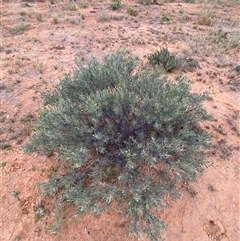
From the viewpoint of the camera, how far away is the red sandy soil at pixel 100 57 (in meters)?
3.31

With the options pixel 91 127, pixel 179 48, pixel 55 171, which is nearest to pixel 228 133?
pixel 91 127

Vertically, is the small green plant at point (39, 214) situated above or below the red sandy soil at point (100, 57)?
above

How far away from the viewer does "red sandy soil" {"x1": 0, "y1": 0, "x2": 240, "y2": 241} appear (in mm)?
3311

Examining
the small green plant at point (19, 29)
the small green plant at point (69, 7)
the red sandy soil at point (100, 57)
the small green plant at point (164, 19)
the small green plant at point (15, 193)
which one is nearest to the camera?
the red sandy soil at point (100, 57)

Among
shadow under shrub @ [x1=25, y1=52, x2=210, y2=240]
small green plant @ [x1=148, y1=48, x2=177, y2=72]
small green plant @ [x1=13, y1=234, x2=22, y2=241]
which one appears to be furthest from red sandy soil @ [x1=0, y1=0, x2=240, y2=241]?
shadow under shrub @ [x1=25, y1=52, x2=210, y2=240]

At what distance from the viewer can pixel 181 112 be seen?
3275 millimetres

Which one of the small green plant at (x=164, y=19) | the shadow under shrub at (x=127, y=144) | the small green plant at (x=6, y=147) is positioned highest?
the shadow under shrub at (x=127, y=144)

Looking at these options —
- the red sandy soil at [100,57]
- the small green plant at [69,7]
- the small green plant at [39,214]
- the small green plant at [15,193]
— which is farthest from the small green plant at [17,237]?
the small green plant at [69,7]

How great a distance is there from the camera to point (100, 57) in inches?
272

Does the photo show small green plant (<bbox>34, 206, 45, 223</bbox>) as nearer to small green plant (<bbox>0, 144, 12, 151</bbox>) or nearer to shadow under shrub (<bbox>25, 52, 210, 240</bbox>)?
shadow under shrub (<bbox>25, 52, 210, 240</bbox>)

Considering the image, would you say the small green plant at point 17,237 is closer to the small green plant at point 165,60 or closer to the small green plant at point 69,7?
the small green plant at point 165,60

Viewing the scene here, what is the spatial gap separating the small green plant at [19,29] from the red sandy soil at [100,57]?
0.11 feet

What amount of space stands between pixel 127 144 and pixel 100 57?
14.0 ft

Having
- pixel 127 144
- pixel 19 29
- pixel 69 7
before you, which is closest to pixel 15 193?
pixel 127 144
